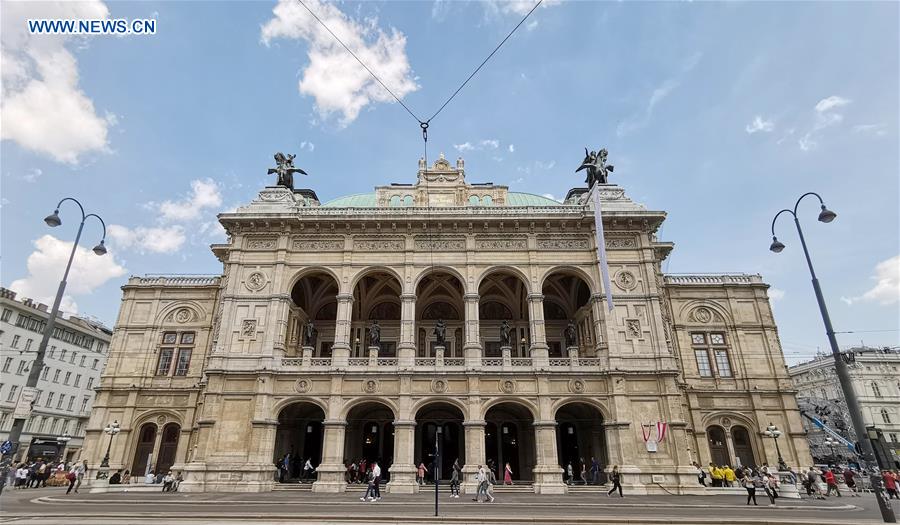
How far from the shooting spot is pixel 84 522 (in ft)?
40.4

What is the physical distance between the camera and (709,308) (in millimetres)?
31891

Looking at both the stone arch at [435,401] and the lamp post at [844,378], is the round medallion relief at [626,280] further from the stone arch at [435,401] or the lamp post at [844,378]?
the stone arch at [435,401]

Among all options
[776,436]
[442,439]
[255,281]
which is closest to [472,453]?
[442,439]

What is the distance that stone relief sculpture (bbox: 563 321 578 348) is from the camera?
29766mm

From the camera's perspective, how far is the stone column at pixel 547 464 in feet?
75.0

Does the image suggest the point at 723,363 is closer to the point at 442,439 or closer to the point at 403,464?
the point at 442,439

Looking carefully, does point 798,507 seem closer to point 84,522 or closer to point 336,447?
point 336,447

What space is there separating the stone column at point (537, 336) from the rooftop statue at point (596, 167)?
9379 millimetres

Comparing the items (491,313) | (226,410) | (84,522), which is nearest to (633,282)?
(491,313)

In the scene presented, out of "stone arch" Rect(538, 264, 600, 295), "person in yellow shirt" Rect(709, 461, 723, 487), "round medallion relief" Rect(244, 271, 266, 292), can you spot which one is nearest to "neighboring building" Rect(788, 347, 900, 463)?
"person in yellow shirt" Rect(709, 461, 723, 487)

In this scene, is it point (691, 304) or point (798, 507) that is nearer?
point (798, 507)

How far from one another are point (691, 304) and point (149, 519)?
103 ft

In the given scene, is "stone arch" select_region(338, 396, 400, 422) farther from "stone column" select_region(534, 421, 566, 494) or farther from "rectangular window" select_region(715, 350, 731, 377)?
"rectangular window" select_region(715, 350, 731, 377)

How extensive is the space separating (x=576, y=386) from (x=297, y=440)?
17072mm
